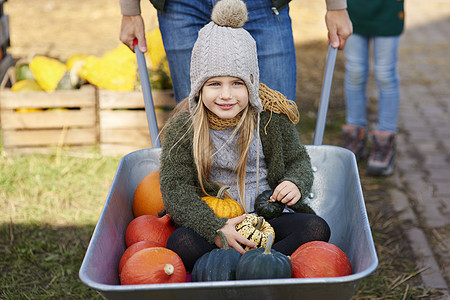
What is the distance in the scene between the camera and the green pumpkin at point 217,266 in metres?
1.57

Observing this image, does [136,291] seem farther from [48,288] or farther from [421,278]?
[421,278]

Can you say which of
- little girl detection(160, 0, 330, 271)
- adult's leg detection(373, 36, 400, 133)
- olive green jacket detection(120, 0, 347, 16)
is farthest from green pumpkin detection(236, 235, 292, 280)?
adult's leg detection(373, 36, 400, 133)

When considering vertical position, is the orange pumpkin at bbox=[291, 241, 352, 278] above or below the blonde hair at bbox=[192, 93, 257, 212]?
below

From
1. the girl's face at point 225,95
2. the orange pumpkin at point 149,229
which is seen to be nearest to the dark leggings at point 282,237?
the orange pumpkin at point 149,229

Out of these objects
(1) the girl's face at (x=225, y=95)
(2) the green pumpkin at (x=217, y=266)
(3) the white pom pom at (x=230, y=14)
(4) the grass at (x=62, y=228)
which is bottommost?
(4) the grass at (x=62, y=228)

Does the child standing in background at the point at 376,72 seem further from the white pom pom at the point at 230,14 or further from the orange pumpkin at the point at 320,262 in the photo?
the orange pumpkin at the point at 320,262

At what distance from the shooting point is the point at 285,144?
2.07 metres

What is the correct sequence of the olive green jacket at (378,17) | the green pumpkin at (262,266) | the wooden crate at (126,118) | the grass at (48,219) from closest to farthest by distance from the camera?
1. the green pumpkin at (262,266)
2. the grass at (48,219)
3. the olive green jacket at (378,17)
4. the wooden crate at (126,118)

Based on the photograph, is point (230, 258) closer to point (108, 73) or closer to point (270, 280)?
point (270, 280)

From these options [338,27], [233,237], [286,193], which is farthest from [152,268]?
[338,27]

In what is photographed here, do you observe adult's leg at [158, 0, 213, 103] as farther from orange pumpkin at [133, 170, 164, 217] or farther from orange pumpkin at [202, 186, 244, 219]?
orange pumpkin at [202, 186, 244, 219]

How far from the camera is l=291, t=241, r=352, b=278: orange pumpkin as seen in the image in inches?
63.5

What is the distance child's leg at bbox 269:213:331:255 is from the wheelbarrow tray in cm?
10

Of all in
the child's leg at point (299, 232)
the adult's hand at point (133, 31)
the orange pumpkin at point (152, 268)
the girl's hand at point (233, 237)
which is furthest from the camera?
the adult's hand at point (133, 31)
